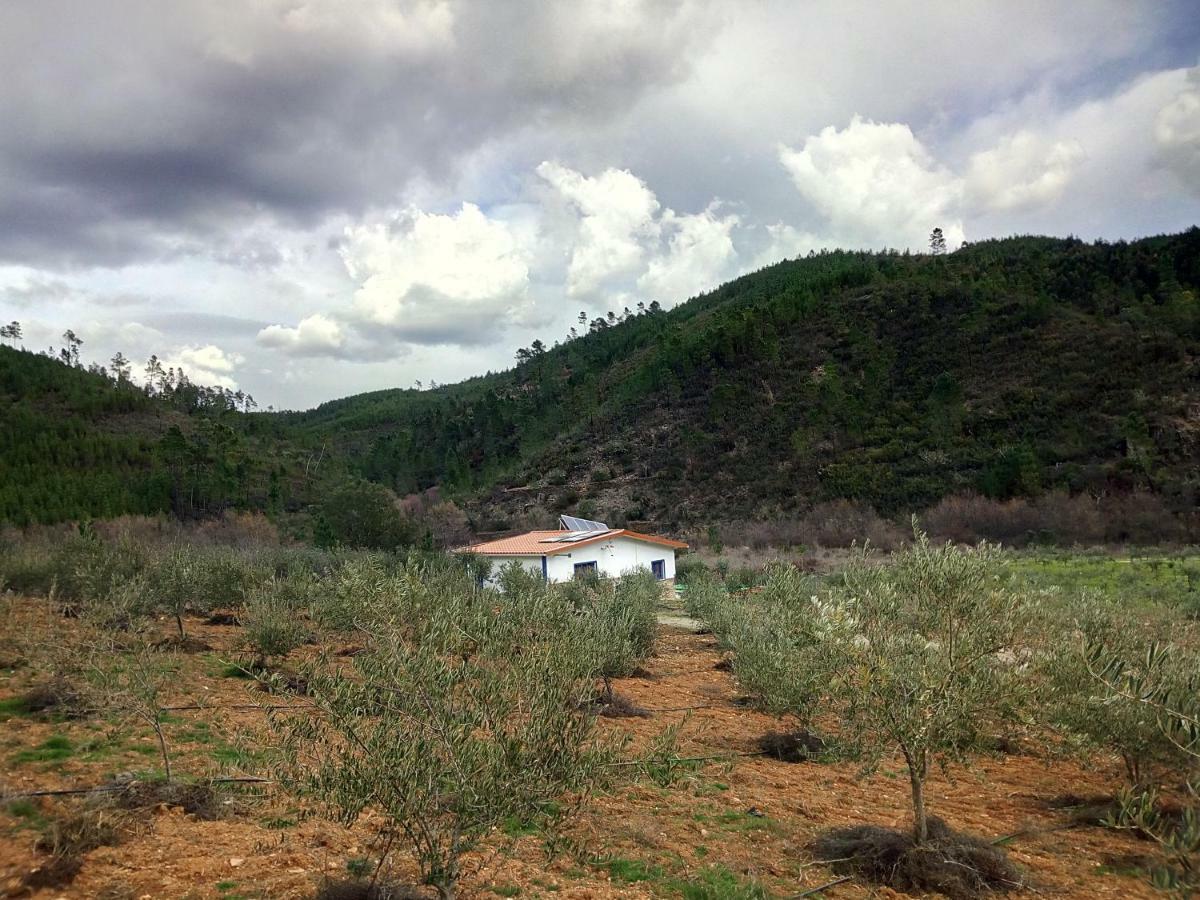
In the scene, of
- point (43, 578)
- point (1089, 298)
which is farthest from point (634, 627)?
point (1089, 298)

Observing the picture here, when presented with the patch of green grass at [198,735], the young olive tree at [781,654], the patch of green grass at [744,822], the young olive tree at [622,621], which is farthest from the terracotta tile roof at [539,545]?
the patch of green grass at [744,822]

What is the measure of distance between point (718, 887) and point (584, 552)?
87.8ft

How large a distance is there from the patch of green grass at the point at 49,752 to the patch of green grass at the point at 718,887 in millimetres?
6612

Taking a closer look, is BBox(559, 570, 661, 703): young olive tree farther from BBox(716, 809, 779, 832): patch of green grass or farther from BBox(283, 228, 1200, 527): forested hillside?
BBox(283, 228, 1200, 527): forested hillside

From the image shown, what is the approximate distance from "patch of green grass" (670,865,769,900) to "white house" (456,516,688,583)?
21.1 metres

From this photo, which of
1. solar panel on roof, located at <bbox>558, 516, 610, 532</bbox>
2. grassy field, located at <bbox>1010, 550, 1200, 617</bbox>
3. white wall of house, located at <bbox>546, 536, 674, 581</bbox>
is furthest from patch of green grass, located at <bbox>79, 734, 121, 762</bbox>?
solar panel on roof, located at <bbox>558, 516, 610, 532</bbox>

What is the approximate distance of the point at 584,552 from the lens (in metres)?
32.7

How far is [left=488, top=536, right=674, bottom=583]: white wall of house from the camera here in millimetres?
30797

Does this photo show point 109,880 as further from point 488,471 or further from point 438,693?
point 488,471

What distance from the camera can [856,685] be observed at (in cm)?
628

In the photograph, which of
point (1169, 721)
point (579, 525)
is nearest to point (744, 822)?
point (1169, 721)

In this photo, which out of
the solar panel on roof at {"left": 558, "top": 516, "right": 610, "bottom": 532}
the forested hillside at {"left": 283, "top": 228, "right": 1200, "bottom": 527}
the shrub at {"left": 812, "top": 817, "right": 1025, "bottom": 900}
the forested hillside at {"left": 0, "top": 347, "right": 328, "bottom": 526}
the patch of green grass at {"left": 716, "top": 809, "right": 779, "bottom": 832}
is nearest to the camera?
the shrub at {"left": 812, "top": 817, "right": 1025, "bottom": 900}

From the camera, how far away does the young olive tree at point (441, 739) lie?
4168 millimetres

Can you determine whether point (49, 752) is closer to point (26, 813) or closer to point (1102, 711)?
point (26, 813)
